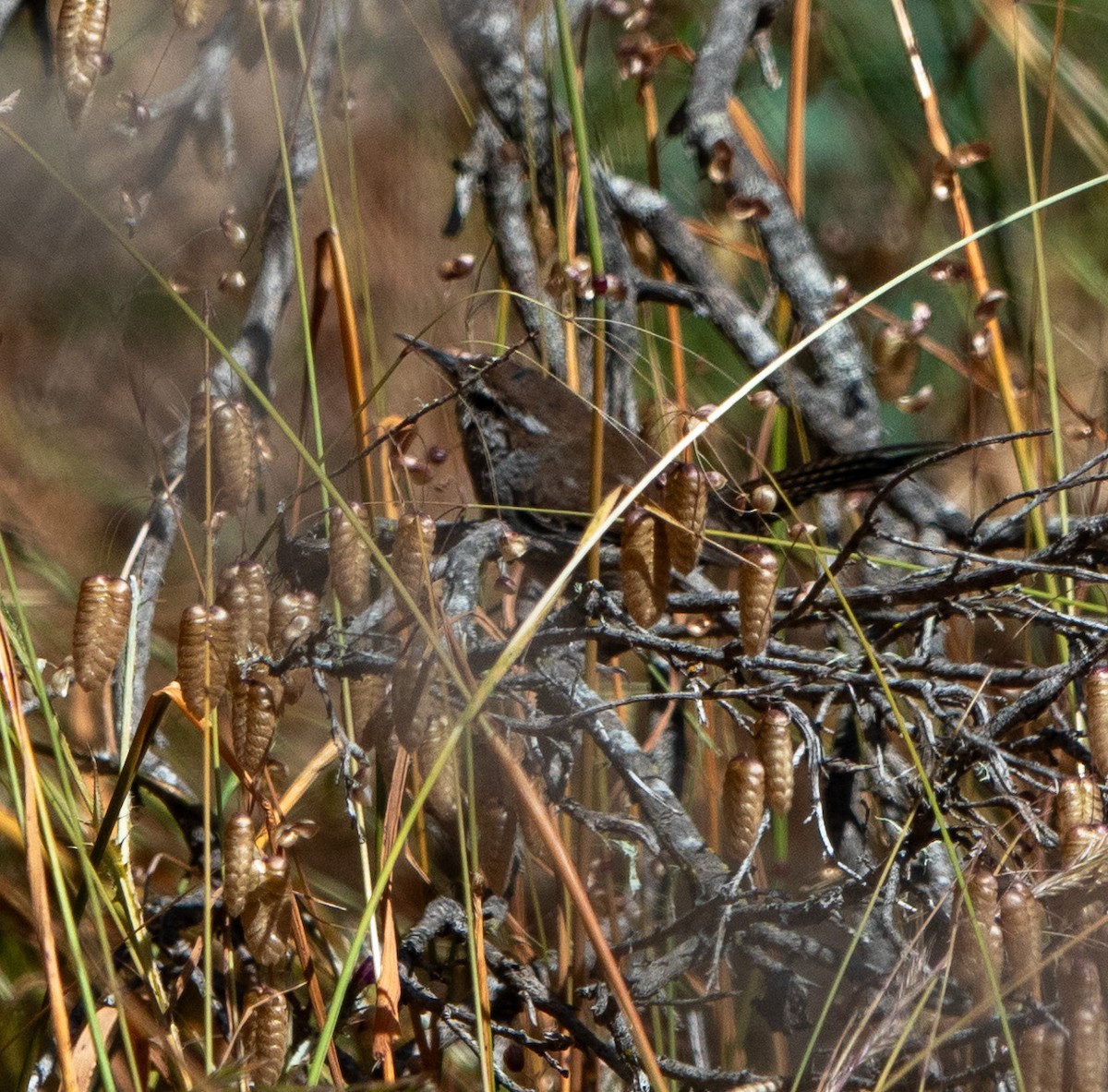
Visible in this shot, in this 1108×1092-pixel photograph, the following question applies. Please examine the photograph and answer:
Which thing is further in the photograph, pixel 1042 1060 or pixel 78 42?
pixel 78 42

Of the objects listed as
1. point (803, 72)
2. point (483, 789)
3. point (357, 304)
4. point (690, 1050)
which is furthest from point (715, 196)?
point (690, 1050)

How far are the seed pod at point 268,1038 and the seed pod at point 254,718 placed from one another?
31 centimetres

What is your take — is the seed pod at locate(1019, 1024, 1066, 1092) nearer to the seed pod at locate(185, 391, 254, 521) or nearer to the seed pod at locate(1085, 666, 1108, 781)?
the seed pod at locate(1085, 666, 1108, 781)

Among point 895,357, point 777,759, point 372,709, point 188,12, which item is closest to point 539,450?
point 895,357

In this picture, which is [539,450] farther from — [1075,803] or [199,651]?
[1075,803]

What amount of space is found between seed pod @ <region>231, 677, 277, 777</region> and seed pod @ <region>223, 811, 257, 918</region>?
83 mm

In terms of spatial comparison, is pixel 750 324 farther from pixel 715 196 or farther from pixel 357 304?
pixel 357 304

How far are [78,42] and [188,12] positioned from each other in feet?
1.85

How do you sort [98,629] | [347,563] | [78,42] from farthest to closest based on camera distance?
[78,42] < [347,563] < [98,629]

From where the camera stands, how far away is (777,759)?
5.24 feet

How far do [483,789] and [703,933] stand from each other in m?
0.45

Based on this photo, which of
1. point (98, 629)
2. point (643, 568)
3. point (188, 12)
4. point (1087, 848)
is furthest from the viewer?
point (188, 12)

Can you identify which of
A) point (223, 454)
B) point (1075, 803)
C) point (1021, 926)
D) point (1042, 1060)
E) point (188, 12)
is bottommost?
point (1042, 1060)

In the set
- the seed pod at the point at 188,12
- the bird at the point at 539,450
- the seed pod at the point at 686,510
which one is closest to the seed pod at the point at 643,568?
the seed pod at the point at 686,510
